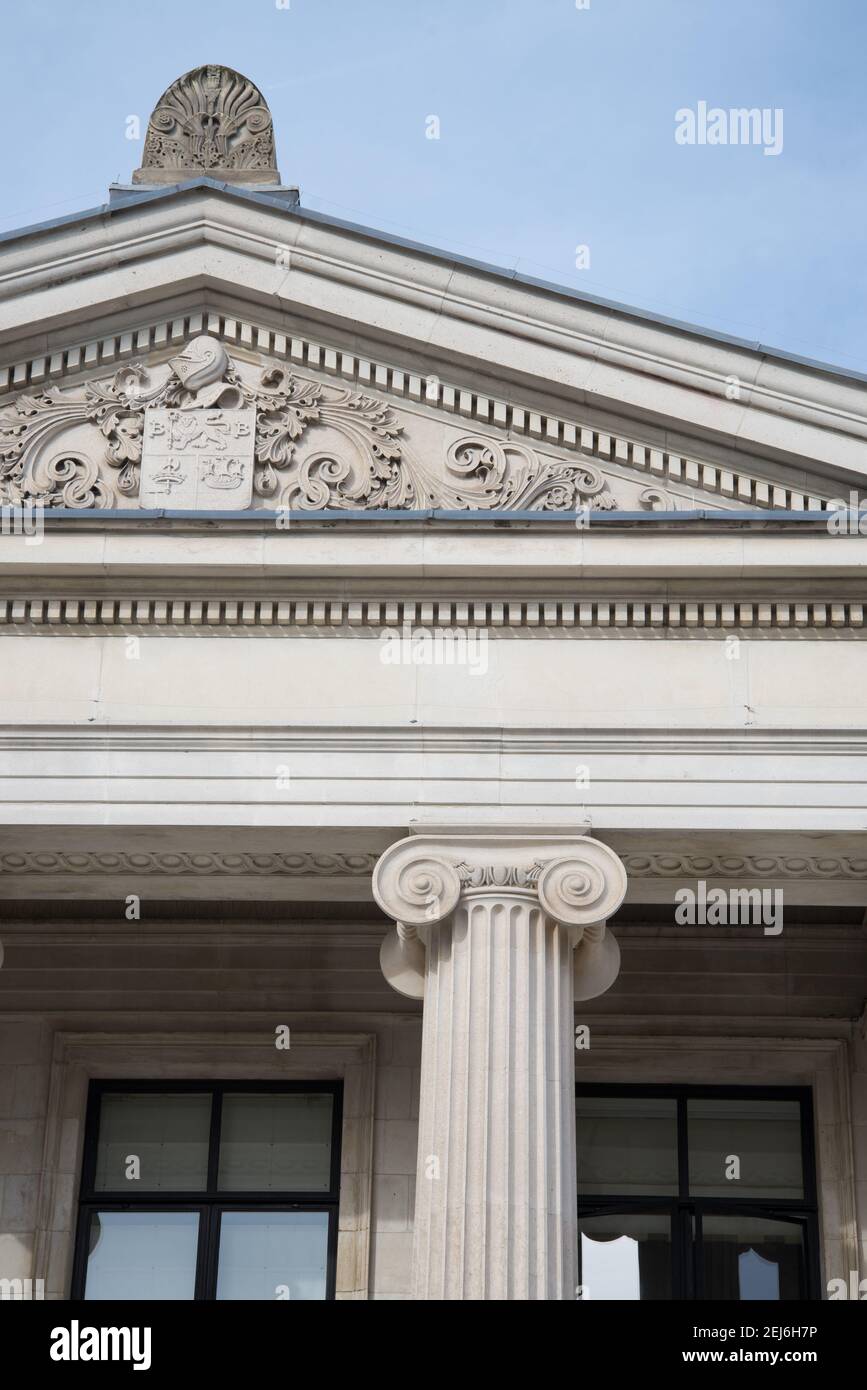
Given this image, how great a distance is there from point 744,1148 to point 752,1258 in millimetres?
875

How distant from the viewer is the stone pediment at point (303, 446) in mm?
14570

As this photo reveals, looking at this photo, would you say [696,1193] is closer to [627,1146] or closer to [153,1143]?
[627,1146]

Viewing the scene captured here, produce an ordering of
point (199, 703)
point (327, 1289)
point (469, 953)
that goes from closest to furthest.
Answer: point (469, 953), point (199, 703), point (327, 1289)

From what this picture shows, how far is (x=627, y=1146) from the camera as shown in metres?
16.8

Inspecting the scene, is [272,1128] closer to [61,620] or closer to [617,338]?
[61,620]

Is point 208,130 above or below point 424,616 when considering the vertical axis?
above

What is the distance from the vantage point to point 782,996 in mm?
16734

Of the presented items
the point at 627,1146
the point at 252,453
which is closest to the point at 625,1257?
the point at 627,1146

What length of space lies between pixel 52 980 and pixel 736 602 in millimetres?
6664

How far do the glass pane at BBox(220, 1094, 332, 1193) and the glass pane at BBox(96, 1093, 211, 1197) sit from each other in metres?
0.21

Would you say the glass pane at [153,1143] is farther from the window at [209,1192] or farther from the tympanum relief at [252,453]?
the tympanum relief at [252,453]

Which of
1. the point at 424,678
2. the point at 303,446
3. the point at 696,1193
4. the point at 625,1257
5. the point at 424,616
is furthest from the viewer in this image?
the point at 696,1193

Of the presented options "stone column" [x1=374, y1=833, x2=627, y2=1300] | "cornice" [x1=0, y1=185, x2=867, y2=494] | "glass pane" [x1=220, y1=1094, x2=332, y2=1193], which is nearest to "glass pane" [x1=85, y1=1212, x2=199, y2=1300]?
"glass pane" [x1=220, y1=1094, x2=332, y2=1193]

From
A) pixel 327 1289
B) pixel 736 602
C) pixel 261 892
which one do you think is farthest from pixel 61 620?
pixel 327 1289
